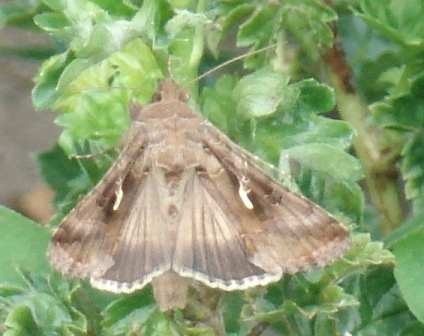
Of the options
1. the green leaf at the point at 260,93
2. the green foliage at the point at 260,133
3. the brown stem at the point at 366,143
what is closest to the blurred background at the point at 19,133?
the green foliage at the point at 260,133

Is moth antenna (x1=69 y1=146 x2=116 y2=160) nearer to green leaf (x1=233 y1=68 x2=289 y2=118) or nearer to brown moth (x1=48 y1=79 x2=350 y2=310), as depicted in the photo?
brown moth (x1=48 y1=79 x2=350 y2=310)

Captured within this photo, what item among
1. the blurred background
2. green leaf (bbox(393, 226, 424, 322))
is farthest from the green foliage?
the blurred background

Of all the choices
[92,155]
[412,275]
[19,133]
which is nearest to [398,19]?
→ [412,275]

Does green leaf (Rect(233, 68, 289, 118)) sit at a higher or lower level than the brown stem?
higher

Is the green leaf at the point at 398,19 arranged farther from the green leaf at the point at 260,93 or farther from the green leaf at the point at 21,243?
the green leaf at the point at 21,243

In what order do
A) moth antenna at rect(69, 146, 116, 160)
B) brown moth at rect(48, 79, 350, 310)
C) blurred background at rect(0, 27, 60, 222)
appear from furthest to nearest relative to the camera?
blurred background at rect(0, 27, 60, 222) < moth antenna at rect(69, 146, 116, 160) < brown moth at rect(48, 79, 350, 310)

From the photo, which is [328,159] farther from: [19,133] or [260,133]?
[19,133]

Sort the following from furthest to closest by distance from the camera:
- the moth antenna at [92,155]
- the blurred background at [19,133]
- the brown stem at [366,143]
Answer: the blurred background at [19,133], the brown stem at [366,143], the moth antenna at [92,155]

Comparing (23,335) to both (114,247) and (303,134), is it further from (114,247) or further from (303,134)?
(303,134)
